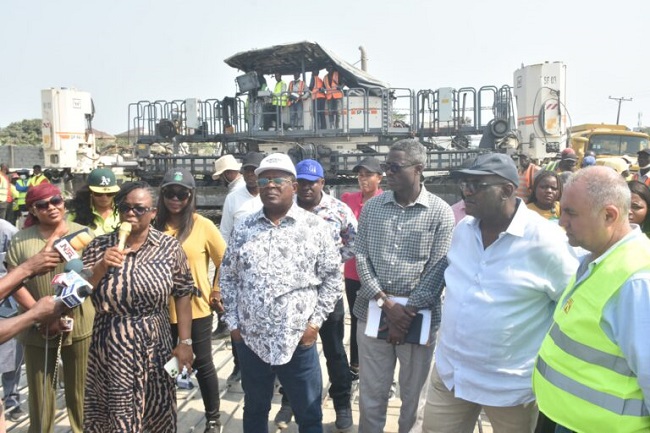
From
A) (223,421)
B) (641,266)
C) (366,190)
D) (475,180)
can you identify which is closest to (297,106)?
(366,190)

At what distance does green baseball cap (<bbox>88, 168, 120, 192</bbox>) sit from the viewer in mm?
4234

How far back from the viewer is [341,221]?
3.96 metres

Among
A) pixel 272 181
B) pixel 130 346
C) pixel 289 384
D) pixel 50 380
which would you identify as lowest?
pixel 50 380

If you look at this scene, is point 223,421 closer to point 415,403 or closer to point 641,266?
point 415,403

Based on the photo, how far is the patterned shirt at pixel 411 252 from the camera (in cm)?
318

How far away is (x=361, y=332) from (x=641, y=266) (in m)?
1.89

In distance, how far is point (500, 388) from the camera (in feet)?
8.27

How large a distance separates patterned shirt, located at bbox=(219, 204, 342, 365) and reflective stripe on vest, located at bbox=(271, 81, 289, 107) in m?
10.2

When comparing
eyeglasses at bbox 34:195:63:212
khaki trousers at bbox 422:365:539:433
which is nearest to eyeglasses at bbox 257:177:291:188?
khaki trousers at bbox 422:365:539:433

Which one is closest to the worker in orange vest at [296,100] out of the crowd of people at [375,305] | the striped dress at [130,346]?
the crowd of people at [375,305]

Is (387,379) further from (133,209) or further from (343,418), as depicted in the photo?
(133,209)

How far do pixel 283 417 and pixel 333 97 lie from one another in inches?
385

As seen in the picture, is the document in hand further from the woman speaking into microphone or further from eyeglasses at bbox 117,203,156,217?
eyeglasses at bbox 117,203,156,217

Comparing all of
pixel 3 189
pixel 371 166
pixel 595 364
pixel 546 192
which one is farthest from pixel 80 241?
pixel 3 189
